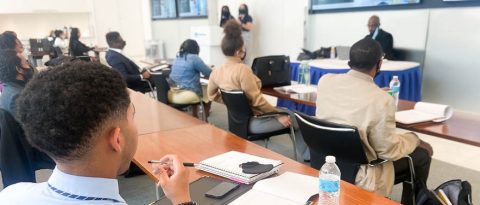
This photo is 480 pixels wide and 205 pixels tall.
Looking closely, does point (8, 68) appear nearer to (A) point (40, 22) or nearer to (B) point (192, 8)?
(B) point (192, 8)

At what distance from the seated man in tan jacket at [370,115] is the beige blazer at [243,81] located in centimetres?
81

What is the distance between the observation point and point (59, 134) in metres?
0.70

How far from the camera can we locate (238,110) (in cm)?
275

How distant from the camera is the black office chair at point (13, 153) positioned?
1.97m

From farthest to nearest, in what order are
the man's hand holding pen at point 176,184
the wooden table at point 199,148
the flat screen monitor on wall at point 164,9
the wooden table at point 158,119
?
the flat screen monitor on wall at point 164,9, the wooden table at point 158,119, the wooden table at point 199,148, the man's hand holding pen at point 176,184

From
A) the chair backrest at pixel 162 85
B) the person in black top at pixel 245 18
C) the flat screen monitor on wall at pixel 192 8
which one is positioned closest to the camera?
the chair backrest at pixel 162 85

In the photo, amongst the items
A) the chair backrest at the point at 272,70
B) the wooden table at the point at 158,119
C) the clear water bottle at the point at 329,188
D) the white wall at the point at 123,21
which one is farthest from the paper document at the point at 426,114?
the white wall at the point at 123,21

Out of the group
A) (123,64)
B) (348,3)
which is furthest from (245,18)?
(123,64)

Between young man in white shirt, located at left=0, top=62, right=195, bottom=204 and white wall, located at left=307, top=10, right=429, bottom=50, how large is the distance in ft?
16.2

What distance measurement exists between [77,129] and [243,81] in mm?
2049

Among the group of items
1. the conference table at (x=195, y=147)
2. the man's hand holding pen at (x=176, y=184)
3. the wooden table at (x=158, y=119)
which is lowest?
the wooden table at (x=158, y=119)

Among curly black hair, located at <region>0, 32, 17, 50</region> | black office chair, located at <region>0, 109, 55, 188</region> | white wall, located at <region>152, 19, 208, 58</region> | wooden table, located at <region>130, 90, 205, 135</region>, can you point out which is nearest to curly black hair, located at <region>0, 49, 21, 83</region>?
curly black hair, located at <region>0, 32, 17, 50</region>

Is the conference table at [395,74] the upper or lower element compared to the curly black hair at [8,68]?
lower

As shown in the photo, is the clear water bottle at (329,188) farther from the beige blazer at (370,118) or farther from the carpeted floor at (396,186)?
the carpeted floor at (396,186)
